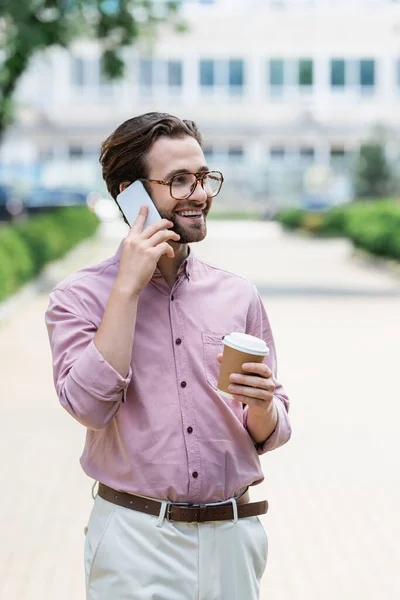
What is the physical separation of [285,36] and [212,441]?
193ft

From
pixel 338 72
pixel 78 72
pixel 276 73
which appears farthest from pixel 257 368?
pixel 338 72

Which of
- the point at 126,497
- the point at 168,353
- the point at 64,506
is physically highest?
the point at 168,353

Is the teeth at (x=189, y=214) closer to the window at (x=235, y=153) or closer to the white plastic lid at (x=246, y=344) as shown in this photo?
the white plastic lid at (x=246, y=344)

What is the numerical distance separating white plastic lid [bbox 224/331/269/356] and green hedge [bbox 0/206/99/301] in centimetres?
1307

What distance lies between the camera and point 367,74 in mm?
60344

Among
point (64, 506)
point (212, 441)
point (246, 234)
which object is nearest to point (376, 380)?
point (64, 506)

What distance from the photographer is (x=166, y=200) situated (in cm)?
273

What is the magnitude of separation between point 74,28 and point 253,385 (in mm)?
20035

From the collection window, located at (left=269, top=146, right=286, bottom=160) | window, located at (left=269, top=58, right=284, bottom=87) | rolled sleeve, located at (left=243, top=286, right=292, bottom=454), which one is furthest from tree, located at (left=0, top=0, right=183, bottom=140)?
window, located at (left=269, top=58, right=284, bottom=87)

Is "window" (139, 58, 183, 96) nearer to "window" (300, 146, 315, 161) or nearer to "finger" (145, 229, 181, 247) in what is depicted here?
"window" (300, 146, 315, 161)

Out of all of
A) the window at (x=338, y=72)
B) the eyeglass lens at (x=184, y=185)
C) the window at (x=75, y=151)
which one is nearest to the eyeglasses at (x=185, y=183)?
the eyeglass lens at (x=184, y=185)

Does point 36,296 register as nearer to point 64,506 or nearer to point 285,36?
point 64,506

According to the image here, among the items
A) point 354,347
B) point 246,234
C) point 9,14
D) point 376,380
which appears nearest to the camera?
point 376,380

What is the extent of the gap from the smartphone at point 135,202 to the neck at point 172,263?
5.3 inches
